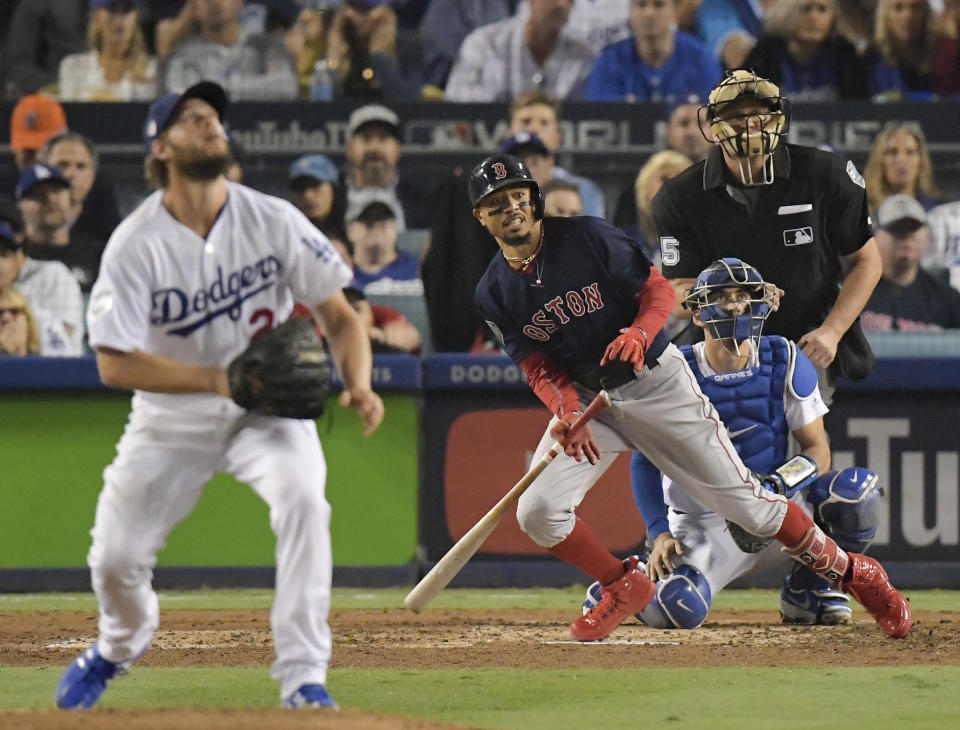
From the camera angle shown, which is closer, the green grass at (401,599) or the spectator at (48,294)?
the green grass at (401,599)

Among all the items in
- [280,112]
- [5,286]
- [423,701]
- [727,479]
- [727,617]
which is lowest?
[727,617]

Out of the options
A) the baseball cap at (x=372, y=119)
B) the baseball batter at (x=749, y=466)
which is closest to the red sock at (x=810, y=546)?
the baseball batter at (x=749, y=466)

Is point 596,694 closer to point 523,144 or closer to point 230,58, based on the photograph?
point 523,144

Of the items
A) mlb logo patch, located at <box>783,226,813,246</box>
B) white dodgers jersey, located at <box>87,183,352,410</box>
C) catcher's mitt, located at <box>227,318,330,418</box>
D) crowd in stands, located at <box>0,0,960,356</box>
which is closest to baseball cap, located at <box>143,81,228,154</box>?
white dodgers jersey, located at <box>87,183,352,410</box>

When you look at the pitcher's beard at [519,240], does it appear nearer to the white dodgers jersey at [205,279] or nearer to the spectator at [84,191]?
the white dodgers jersey at [205,279]

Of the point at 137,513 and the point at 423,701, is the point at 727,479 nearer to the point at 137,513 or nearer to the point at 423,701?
the point at 423,701

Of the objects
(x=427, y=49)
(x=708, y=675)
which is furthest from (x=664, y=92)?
(x=708, y=675)

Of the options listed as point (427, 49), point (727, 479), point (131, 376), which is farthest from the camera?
point (427, 49)
